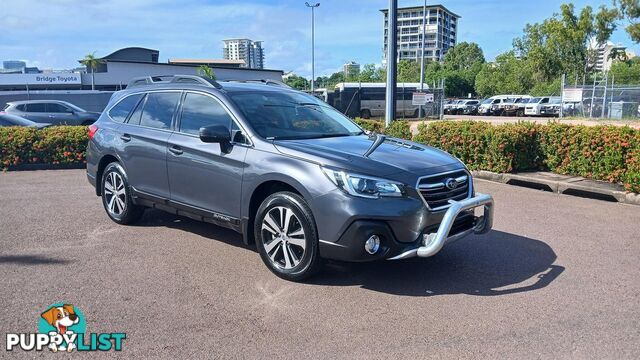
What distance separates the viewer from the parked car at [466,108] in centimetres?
4784

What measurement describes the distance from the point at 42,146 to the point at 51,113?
8.59 metres

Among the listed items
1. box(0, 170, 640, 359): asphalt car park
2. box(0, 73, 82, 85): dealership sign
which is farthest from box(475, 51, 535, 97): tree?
box(0, 170, 640, 359): asphalt car park

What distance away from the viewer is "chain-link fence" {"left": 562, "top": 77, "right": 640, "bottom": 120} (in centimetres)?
2877

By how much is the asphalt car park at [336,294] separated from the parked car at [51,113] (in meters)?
13.6

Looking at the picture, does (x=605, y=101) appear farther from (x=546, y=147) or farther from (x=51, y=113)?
(x=51, y=113)

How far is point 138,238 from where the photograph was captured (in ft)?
A: 20.0

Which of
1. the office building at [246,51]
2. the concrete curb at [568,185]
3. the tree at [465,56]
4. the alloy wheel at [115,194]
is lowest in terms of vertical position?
the concrete curb at [568,185]

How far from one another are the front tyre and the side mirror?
2.45 feet

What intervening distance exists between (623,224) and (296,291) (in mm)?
4649

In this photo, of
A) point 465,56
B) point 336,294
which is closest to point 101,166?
point 336,294

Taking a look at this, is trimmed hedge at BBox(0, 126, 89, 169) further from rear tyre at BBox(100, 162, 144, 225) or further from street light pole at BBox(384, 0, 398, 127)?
street light pole at BBox(384, 0, 398, 127)

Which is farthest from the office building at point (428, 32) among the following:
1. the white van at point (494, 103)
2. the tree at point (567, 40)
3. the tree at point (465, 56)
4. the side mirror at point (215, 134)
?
the side mirror at point (215, 134)

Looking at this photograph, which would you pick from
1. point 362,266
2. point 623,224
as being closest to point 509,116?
point 623,224

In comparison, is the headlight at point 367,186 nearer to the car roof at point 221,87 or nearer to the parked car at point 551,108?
the car roof at point 221,87
